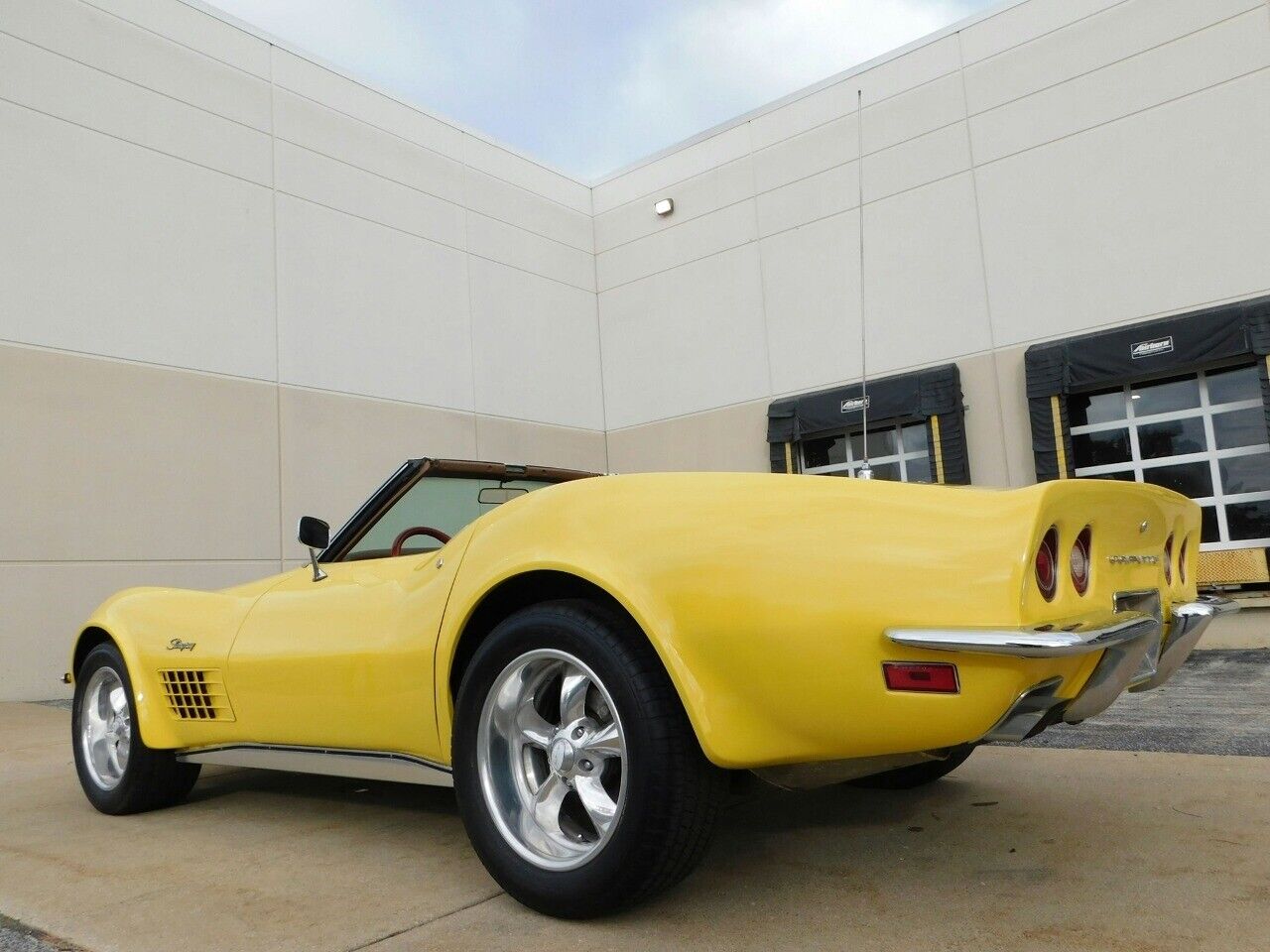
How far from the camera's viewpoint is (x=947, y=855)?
8.02 ft

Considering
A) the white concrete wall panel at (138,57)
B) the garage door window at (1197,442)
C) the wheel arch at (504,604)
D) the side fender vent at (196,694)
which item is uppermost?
the white concrete wall panel at (138,57)

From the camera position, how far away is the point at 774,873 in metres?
2.35

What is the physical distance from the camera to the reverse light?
6.68 feet

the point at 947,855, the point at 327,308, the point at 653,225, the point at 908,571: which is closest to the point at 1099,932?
the point at 947,855

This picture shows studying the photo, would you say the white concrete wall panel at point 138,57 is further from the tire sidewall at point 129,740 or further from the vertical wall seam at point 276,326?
the tire sidewall at point 129,740

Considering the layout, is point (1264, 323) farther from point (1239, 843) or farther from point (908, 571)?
point (908, 571)

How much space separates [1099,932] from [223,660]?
2.56 m

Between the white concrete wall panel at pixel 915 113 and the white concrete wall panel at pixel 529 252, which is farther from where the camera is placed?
the white concrete wall panel at pixel 529 252

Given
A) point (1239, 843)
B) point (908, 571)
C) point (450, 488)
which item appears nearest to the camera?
point (908, 571)

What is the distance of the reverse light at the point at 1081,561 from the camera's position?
6.68ft

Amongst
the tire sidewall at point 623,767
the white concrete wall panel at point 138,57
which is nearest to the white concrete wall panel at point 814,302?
the white concrete wall panel at point 138,57

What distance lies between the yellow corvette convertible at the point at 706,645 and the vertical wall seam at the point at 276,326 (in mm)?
8369

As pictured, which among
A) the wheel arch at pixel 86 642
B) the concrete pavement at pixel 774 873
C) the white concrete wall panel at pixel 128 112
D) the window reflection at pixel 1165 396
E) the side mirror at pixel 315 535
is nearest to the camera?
the concrete pavement at pixel 774 873

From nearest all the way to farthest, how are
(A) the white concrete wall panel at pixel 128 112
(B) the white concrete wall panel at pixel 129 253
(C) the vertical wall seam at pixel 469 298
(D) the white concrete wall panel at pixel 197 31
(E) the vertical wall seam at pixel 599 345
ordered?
(B) the white concrete wall panel at pixel 129 253
(A) the white concrete wall panel at pixel 128 112
(D) the white concrete wall panel at pixel 197 31
(C) the vertical wall seam at pixel 469 298
(E) the vertical wall seam at pixel 599 345
